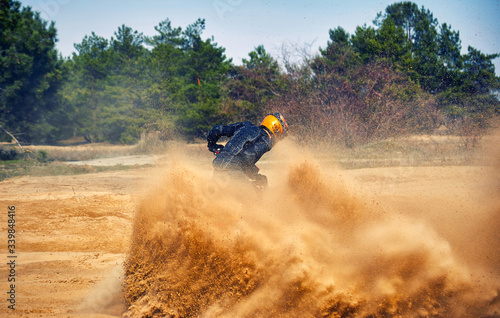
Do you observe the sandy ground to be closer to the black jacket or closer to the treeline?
the black jacket

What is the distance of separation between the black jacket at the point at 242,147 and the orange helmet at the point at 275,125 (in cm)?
10

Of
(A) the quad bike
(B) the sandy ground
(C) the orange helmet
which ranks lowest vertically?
(B) the sandy ground

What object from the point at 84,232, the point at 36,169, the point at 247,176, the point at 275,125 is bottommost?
the point at 36,169

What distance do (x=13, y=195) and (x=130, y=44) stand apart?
111 feet

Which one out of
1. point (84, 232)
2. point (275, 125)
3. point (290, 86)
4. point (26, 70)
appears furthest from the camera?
point (290, 86)

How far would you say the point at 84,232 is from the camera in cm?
804

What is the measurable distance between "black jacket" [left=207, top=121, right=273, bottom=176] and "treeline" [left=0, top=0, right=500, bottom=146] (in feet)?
56.4

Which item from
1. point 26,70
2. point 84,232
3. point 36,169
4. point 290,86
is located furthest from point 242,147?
point 26,70

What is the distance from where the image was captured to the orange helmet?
589cm

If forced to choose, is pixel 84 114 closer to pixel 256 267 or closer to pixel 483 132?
pixel 483 132

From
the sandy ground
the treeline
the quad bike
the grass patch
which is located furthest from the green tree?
the quad bike

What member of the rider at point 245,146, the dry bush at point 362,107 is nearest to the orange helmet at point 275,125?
the rider at point 245,146

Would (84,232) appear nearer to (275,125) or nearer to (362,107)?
(275,125)

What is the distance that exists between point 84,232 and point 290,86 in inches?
816
